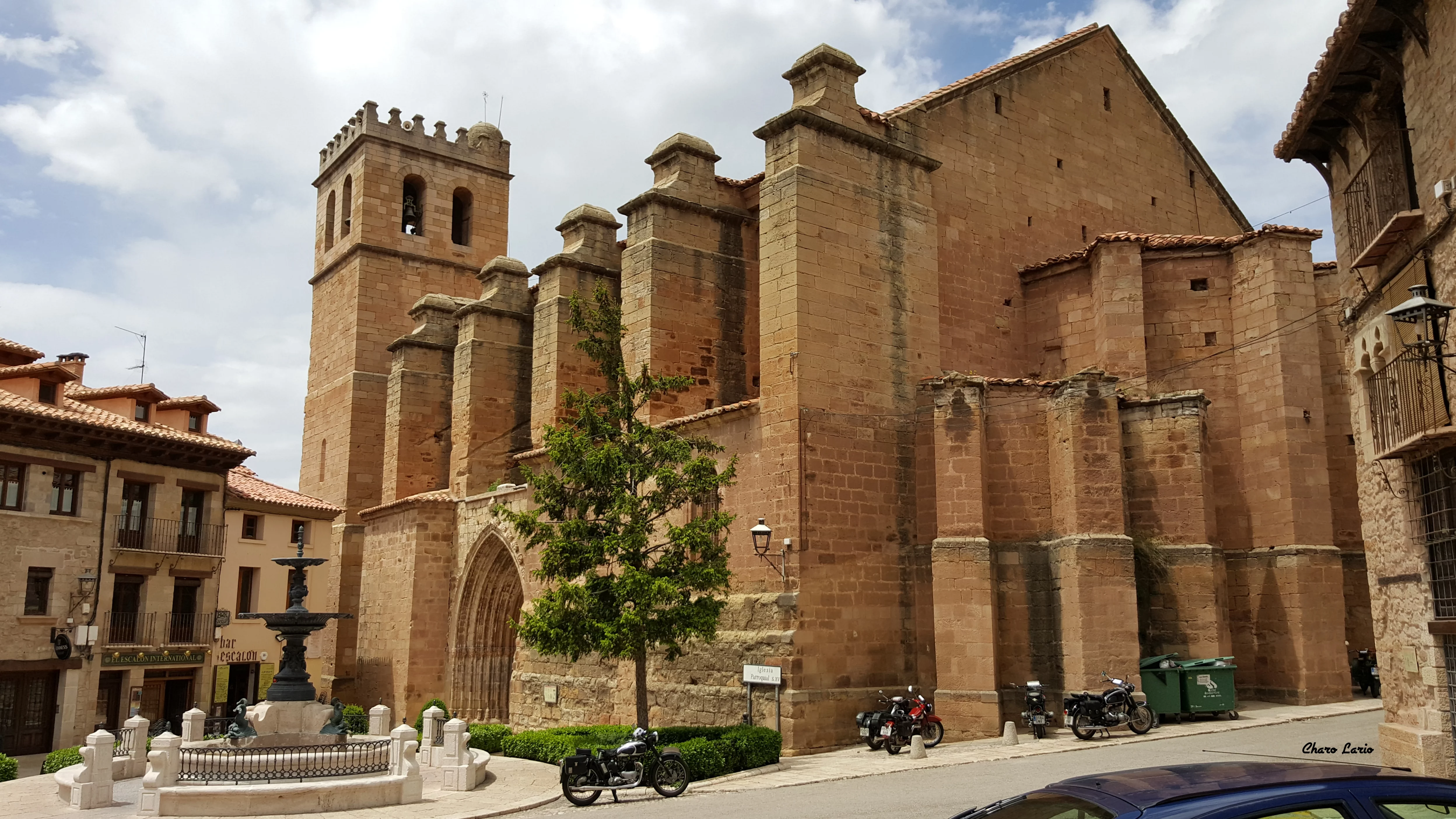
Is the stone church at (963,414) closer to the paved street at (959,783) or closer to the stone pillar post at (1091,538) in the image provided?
the stone pillar post at (1091,538)

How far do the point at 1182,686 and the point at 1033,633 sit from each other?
211cm

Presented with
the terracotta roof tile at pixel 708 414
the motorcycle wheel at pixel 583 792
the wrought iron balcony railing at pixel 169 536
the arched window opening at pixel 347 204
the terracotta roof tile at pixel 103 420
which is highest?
the arched window opening at pixel 347 204

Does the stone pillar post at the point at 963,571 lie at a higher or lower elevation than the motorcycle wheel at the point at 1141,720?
higher

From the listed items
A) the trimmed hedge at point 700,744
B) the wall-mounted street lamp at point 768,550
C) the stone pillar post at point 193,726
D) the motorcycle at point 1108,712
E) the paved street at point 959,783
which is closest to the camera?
the paved street at point 959,783

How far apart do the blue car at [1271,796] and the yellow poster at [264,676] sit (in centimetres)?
3093

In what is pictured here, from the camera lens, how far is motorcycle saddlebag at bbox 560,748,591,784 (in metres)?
12.4

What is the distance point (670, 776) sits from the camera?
1268cm

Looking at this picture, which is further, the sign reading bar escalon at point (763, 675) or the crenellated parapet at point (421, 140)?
the crenellated parapet at point (421, 140)

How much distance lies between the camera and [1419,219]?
9875 millimetres

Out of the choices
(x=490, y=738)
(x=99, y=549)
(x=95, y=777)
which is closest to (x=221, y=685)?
(x=99, y=549)

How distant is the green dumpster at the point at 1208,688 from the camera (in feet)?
50.9

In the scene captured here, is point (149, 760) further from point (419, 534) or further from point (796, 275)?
point (419, 534)

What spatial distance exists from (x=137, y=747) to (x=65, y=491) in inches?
373

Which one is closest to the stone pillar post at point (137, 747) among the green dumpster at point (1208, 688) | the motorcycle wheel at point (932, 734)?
the motorcycle wheel at point (932, 734)
